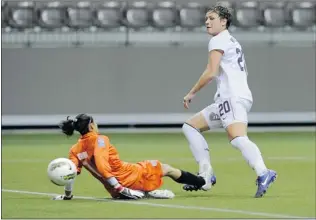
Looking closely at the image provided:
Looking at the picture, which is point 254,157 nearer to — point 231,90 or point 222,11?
point 231,90

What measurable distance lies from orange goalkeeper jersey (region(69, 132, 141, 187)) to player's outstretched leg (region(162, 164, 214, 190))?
33 cm

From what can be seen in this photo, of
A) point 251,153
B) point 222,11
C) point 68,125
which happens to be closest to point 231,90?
point 251,153

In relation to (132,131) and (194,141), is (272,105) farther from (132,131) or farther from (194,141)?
(194,141)

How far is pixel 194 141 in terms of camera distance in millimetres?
10102

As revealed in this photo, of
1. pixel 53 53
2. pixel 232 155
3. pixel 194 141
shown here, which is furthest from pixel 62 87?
pixel 194 141

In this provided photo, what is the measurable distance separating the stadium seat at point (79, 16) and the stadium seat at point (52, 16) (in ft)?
0.52

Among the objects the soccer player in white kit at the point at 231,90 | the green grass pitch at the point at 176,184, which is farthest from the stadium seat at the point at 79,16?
the soccer player in white kit at the point at 231,90

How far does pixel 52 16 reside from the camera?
21922 millimetres

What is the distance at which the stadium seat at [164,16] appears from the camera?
22094 millimetres

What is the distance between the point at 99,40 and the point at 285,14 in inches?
166

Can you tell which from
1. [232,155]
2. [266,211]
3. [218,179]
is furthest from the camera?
[232,155]

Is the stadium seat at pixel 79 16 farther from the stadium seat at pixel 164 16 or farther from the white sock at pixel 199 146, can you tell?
the white sock at pixel 199 146

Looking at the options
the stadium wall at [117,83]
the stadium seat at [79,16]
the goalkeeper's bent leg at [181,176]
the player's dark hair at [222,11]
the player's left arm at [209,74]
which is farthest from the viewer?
the stadium seat at [79,16]

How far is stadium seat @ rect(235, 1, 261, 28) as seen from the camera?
22.0m
